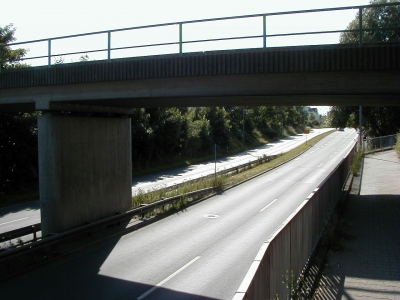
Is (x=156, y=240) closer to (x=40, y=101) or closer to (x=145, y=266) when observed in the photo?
(x=145, y=266)

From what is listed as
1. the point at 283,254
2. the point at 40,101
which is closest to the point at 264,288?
the point at 283,254

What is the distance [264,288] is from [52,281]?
5.75 metres

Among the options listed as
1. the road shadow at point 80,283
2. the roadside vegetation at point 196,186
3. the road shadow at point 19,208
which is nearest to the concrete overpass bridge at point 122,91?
the roadside vegetation at point 196,186

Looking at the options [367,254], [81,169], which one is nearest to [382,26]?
[367,254]

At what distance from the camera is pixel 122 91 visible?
1220 cm

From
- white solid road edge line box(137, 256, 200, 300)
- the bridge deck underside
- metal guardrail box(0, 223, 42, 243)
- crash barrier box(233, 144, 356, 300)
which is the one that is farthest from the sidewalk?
metal guardrail box(0, 223, 42, 243)

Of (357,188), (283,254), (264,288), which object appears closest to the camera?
(264,288)

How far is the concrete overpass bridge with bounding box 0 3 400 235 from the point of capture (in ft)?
31.7

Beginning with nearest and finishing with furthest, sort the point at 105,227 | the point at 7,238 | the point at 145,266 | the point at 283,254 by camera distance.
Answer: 1. the point at 283,254
2. the point at 145,266
3. the point at 7,238
4. the point at 105,227

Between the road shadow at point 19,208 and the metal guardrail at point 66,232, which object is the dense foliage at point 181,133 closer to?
the road shadow at point 19,208

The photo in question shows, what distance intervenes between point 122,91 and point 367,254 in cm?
744

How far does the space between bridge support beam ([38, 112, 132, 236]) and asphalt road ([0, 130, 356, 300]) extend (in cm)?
146

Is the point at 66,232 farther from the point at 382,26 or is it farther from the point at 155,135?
the point at 155,135

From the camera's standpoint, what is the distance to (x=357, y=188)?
20.9 m
